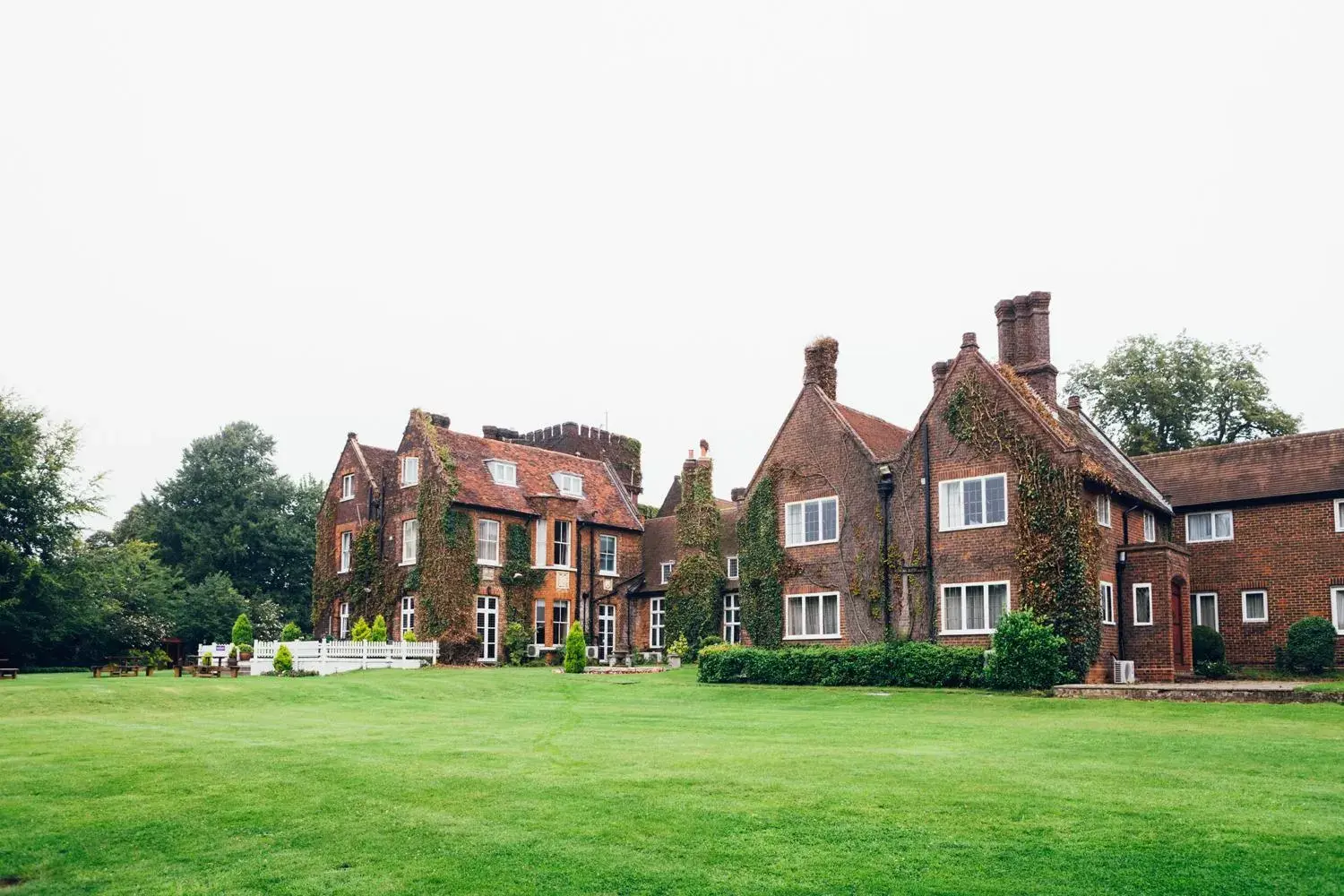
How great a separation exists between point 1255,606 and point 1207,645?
2.05 m

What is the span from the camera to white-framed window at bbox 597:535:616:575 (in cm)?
5031

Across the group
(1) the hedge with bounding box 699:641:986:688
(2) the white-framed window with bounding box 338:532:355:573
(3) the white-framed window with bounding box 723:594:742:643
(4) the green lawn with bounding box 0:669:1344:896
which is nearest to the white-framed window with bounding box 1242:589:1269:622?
(1) the hedge with bounding box 699:641:986:688

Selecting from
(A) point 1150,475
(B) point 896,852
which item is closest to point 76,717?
(B) point 896,852

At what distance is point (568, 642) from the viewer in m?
38.7

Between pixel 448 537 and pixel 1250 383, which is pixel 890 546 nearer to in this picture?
pixel 448 537

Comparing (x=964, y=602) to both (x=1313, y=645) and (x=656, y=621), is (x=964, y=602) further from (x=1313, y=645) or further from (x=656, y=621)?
(x=656, y=621)

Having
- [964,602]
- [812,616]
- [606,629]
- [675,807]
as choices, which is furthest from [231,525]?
[675,807]

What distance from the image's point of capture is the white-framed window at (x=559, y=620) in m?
47.6

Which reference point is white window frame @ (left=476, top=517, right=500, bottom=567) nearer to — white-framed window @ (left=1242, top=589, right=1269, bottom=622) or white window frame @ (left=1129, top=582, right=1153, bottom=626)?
white window frame @ (left=1129, top=582, right=1153, bottom=626)

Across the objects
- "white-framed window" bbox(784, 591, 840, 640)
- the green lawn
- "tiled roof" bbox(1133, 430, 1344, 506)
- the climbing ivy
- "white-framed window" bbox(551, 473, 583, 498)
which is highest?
"white-framed window" bbox(551, 473, 583, 498)

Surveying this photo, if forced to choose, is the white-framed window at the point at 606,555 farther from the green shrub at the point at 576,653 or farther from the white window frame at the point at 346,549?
the green shrub at the point at 576,653

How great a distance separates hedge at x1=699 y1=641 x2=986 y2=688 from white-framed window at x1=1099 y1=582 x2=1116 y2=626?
4.27m

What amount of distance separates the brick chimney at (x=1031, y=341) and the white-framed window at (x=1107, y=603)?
20.4 ft

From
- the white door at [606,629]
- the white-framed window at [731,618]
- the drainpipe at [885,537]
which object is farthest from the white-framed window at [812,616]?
the white door at [606,629]
